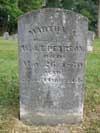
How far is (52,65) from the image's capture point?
522 cm

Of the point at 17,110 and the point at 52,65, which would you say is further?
the point at 17,110

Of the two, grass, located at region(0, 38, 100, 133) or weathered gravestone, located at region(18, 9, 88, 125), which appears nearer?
weathered gravestone, located at region(18, 9, 88, 125)

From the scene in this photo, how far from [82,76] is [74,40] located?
60cm

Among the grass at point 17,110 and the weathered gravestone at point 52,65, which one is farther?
the grass at point 17,110

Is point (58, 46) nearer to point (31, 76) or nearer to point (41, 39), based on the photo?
point (41, 39)

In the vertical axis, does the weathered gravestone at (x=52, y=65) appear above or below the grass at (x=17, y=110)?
above

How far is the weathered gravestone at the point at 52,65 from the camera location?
504 cm

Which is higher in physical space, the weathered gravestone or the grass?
the weathered gravestone

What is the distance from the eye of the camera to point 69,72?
17.2 feet

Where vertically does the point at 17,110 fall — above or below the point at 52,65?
below

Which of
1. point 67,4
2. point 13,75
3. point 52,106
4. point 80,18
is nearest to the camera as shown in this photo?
point 80,18

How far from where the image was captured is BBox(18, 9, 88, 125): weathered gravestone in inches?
198

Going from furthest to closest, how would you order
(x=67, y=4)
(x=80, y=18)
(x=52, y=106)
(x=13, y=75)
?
(x=67, y=4), (x=13, y=75), (x=52, y=106), (x=80, y=18)

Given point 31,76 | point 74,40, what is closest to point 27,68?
point 31,76
